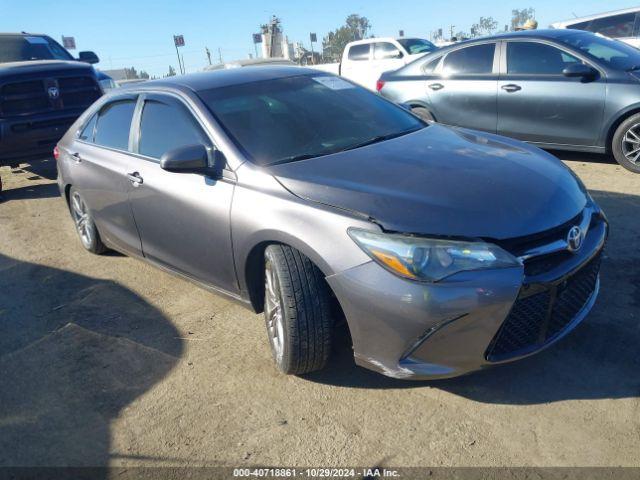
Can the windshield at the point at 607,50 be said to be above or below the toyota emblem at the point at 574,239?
above

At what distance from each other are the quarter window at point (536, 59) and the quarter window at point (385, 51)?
9.79 m

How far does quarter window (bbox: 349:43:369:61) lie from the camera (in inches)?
644

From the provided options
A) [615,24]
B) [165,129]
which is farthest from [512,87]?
[615,24]

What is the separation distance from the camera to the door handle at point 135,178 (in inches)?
143

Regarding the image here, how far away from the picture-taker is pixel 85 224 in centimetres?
493

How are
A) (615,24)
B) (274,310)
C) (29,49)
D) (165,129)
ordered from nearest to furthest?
(274,310) < (165,129) < (29,49) < (615,24)

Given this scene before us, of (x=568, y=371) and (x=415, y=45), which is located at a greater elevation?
(x=415, y=45)

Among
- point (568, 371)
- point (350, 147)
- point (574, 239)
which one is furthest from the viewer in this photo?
point (350, 147)

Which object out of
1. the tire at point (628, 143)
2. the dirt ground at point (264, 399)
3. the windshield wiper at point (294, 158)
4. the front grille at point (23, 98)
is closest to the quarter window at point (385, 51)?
the front grille at point (23, 98)

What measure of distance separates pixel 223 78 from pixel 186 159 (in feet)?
3.35

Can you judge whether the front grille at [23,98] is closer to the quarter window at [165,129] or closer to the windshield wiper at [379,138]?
the quarter window at [165,129]

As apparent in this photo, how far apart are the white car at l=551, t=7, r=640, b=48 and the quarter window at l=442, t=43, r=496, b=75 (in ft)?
19.8

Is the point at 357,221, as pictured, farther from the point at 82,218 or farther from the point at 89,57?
the point at 89,57

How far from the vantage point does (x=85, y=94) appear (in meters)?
7.91
